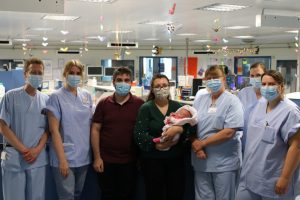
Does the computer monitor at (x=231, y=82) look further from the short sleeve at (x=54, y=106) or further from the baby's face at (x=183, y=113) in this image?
the short sleeve at (x=54, y=106)

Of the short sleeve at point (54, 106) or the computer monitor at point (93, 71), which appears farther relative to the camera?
the computer monitor at point (93, 71)

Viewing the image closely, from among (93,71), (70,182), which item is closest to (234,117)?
(70,182)

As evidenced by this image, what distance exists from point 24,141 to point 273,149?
1.70m

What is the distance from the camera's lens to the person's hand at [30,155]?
2.51 meters

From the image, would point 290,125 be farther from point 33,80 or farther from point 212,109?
point 33,80

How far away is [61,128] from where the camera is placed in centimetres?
258

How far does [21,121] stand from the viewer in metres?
2.54

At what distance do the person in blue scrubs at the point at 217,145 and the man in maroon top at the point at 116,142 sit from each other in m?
0.48

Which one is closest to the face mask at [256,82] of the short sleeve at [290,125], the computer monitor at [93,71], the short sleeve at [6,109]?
the short sleeve at [290,125]

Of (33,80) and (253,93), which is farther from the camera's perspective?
(253,93)

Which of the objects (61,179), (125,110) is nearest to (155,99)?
(125,110)

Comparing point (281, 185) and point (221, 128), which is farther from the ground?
point (221, 128)

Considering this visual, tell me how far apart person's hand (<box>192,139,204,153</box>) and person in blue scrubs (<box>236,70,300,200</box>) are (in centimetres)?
33

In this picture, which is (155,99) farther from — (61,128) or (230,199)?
(230,199)
